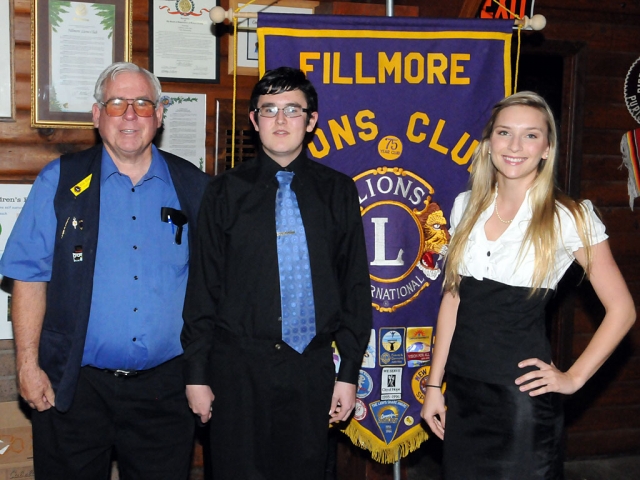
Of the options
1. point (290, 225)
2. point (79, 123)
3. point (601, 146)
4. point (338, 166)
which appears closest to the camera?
point (290, 225)

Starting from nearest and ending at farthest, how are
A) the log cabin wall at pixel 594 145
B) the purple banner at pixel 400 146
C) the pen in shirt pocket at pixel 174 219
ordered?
1. the pen in shirt pocket at pixel 174 219
2. the purple banner at pixel 400 146
3. the log cabin wall at pixel 594 145

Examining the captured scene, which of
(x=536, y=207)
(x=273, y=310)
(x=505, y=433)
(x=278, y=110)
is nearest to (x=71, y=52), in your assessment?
(x=278, y=110)

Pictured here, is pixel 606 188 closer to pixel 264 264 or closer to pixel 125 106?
pixel 264 264

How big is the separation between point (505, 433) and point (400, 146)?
122 cm

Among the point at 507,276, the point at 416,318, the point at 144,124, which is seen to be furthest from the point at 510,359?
the point at 144,124

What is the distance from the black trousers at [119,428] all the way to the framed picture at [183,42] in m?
1.53

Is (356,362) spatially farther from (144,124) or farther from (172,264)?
(144,124)

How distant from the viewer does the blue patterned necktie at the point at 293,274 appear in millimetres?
2365

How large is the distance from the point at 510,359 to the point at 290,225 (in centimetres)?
84

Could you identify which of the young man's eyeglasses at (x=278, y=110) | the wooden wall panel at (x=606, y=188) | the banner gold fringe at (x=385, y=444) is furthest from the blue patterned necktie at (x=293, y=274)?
the wooden wall panel at (x=606, y=188)

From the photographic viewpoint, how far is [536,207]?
2.22 meters

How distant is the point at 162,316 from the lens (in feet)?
8.04

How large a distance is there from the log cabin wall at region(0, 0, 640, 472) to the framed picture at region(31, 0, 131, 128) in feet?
0.28

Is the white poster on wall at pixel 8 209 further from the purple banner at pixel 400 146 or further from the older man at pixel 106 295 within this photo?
the purple banner at pixel 400 146
